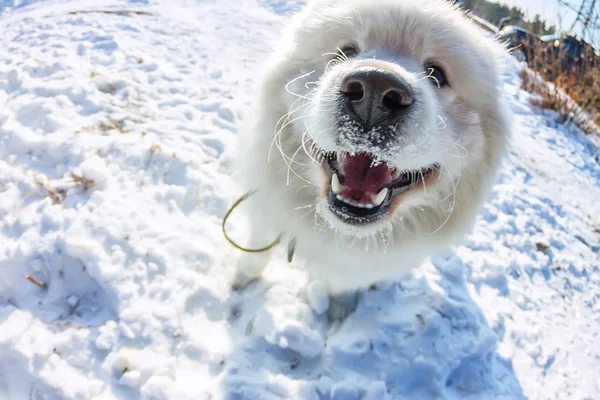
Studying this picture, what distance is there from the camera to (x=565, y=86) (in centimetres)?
660

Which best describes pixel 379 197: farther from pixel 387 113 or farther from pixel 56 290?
pixel 56 290

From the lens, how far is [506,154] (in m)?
2.08

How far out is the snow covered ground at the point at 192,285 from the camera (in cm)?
183

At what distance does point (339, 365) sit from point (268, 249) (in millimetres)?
754

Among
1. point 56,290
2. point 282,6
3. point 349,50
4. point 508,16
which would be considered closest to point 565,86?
point 282,6

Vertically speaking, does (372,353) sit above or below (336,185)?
below

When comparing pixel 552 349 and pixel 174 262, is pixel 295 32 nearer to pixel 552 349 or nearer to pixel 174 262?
pixel 174 262

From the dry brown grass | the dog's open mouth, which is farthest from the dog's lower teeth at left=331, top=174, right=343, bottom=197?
the dry brown grass

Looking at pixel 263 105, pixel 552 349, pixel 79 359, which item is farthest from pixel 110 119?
pixel 552 349

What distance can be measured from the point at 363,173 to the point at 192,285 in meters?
1.18

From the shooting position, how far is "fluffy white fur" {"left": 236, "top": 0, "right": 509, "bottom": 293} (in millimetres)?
1804

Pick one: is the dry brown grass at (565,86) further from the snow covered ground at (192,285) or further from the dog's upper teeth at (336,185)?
the dog's upper teeth at (336,185)

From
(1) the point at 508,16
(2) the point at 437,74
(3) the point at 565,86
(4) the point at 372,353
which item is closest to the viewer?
(2) the point at 437,74

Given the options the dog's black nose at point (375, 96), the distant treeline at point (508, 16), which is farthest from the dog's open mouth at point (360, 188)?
the distant treeline at point (508, 16)
